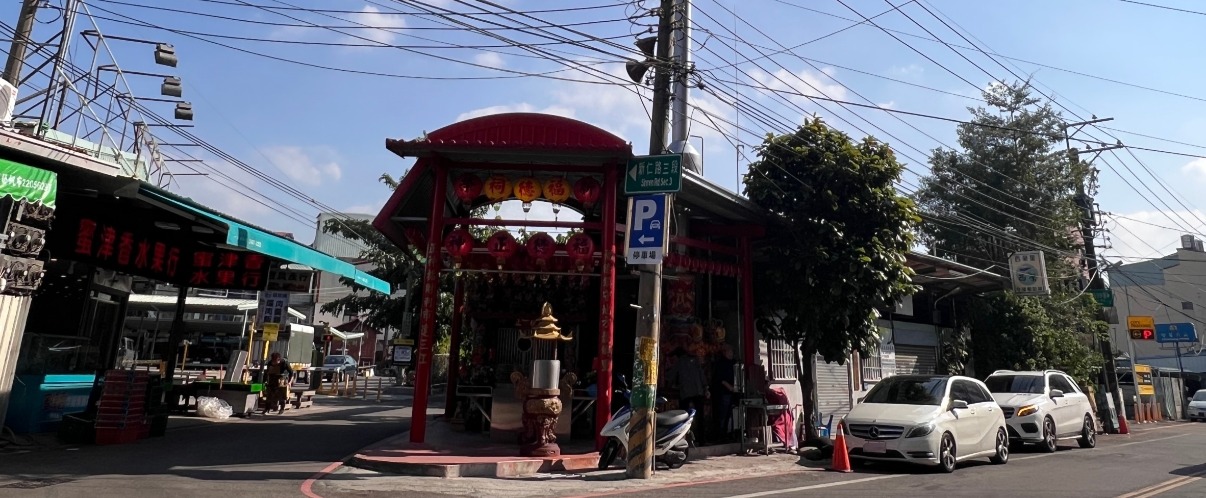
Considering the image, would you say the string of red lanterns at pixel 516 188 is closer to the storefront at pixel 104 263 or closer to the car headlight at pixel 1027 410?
the storefront at pixel 104 263

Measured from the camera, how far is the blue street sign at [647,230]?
31.2 feet

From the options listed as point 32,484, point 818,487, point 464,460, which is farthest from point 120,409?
point 818,487

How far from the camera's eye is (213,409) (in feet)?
51.2

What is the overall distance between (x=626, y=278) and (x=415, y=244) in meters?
4.66

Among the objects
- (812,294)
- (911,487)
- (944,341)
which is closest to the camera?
(911,487)

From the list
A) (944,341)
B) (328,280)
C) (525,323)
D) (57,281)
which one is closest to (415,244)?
(525,323)

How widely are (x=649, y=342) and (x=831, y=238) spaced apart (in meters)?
5.53

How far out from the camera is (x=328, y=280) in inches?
2021

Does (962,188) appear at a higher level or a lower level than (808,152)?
higher

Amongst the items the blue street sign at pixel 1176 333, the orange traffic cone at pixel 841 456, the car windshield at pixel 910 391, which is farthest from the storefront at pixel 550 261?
the blue street sign at pixel 1176 333

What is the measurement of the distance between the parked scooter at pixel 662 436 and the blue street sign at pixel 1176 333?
105 ft

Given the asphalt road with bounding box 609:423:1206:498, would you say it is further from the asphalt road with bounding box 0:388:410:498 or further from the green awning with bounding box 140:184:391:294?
the green awning with bounding box 140:184:391:294

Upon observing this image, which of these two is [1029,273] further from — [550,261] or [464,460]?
[464,460]

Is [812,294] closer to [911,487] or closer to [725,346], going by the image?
[725,346]
